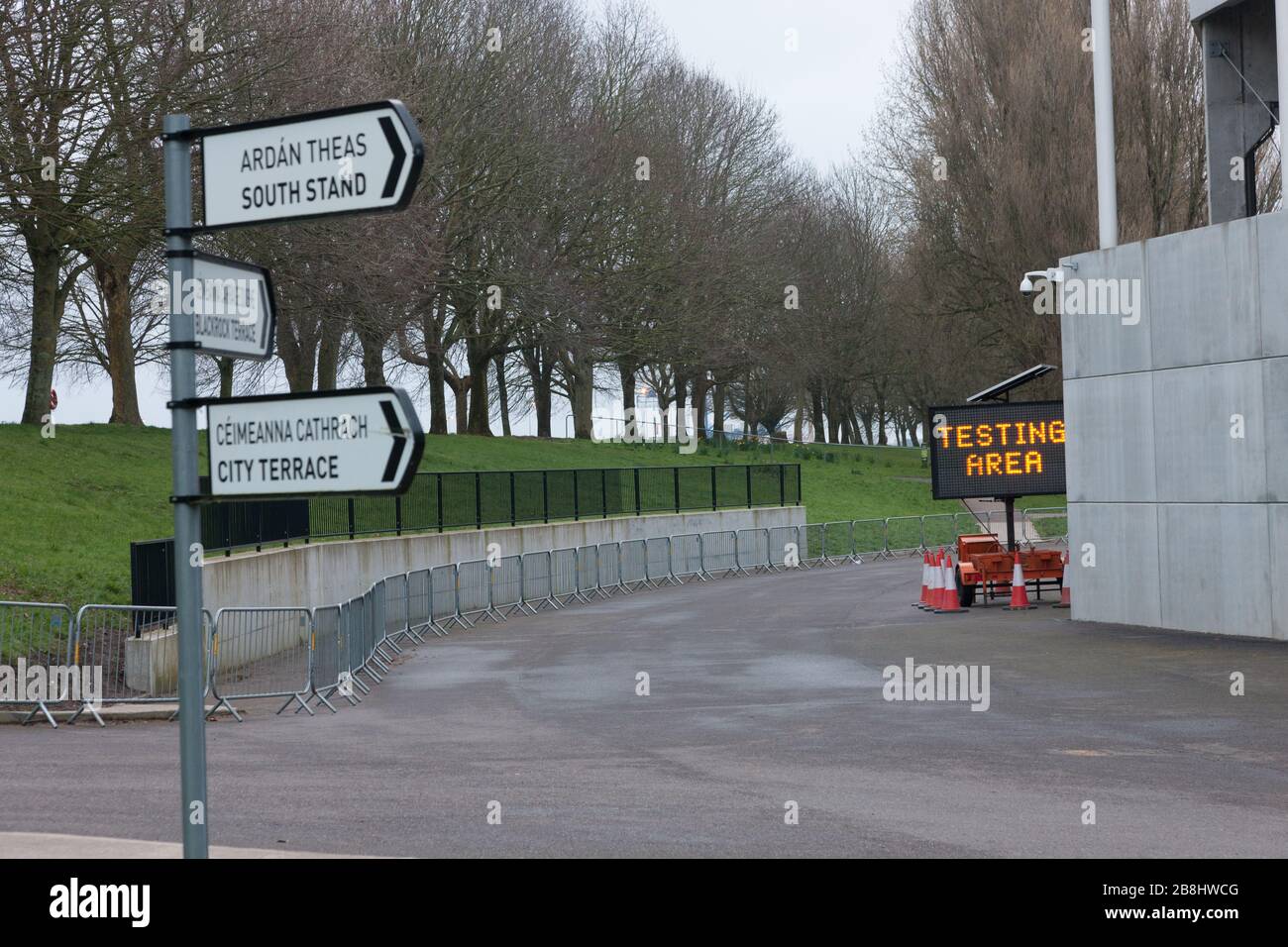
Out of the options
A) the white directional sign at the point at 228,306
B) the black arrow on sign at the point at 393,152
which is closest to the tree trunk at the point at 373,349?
the white directional sign at the point at 228,306

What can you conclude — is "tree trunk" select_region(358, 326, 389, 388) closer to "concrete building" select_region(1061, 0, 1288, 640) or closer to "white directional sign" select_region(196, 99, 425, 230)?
"concrete building" select_region(1061, 0, 1288, 640)

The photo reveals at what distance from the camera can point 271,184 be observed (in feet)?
16.6

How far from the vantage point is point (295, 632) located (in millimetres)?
19703

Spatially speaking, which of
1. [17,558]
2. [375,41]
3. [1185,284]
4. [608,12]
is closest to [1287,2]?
[1185,284]

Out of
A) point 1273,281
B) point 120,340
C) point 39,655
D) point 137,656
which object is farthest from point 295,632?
point 120,340

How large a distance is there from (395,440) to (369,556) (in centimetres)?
2511

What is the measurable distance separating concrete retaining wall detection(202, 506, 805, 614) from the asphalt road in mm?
2930

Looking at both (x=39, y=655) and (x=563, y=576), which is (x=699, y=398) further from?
(x=39, y=655)

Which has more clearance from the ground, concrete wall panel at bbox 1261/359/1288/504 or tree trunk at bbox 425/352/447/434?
tree trunk at bbox 425/352/447/434

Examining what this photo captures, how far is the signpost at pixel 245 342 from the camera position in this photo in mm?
4691

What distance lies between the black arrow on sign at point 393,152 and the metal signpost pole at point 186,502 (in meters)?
0.66

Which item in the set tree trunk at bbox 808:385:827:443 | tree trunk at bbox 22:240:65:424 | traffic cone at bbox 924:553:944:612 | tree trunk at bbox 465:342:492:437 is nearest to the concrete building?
traffic cone at bbox 924:553:944:612

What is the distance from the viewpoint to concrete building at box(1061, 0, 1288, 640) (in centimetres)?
1989
